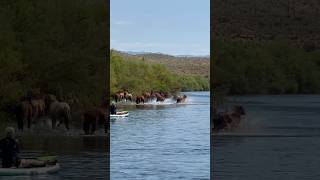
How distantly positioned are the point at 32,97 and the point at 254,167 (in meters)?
6.01

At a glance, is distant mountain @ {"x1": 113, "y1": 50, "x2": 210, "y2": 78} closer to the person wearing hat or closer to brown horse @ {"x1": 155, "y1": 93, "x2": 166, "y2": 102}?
brown horse @ {"x1": 155, "y1": 93, "x2": 166, "y2": 102}

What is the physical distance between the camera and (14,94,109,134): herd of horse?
21.5 meters

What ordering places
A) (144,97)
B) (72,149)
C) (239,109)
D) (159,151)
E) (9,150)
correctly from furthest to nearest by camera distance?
(144,97)
(159,151)
(239,109)
(72,149)
(9,150)

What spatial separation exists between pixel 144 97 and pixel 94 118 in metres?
49.4

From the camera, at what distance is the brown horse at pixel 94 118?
21.7 metres

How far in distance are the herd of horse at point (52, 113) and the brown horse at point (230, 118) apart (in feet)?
9.60

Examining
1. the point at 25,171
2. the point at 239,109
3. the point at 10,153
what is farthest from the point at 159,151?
the point at 10,153

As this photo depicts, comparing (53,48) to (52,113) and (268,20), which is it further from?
(268,20)

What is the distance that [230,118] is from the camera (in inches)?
850

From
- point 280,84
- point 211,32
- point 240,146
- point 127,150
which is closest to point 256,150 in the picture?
point 240,146

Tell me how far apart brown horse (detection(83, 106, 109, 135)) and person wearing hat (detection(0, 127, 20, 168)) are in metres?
5.01

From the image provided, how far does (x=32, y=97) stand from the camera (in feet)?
71.4

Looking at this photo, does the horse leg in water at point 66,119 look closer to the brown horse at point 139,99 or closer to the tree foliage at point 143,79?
the tree foliage at point 143,79

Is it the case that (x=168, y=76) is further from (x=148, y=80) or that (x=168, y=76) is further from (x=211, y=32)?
(x=211, y=32)
